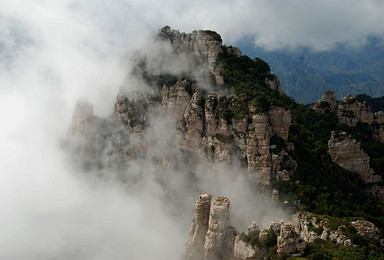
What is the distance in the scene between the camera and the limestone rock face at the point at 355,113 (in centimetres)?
8838

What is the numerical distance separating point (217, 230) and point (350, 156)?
34937 millimetres

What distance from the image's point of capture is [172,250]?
7794 centimetres

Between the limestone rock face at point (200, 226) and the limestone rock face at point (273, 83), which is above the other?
the limestone rock face at point (273, 83)

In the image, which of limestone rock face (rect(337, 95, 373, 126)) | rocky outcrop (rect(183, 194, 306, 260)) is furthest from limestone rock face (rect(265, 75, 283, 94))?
rocky outcrop (rect(183, 194, 306, 260))

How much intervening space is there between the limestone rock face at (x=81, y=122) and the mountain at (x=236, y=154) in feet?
1.19

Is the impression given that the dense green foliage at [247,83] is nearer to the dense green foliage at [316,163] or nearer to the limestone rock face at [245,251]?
the dense green foliage at [316,163]

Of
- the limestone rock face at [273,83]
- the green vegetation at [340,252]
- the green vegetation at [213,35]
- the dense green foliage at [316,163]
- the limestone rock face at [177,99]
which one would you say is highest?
the green vegetation at [213,35]

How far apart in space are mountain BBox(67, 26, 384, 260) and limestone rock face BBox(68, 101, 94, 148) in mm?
363

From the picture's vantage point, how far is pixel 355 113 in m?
89.1

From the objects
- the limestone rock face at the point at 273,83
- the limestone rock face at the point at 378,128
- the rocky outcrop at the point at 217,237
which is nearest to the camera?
the rocky outcrop at the point at 217,237

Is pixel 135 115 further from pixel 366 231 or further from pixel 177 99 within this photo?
pixel 366 231

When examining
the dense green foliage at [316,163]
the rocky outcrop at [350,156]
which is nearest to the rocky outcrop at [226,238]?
the dense green foliage at [316,163]

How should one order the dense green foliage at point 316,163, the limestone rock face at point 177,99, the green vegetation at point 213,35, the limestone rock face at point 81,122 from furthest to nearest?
1. the limestone rock face at point 81,122
2. the green vegetation at point 213,35
3. the limestone rock face at point 177,99
4. the dense green foliage at point 316,163

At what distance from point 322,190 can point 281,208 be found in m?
8.40
